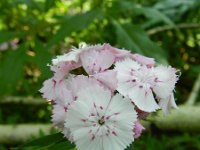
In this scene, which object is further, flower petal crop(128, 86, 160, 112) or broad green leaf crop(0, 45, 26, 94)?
broad green leaf crop(0, 45, 26, 94)

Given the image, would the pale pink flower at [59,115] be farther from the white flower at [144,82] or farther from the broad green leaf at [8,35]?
the broad green leaf at [8,35]

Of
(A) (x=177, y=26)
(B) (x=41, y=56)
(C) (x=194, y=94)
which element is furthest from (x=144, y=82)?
(A) (x=177, y=26)

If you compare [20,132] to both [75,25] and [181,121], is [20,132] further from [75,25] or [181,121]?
[181,121]

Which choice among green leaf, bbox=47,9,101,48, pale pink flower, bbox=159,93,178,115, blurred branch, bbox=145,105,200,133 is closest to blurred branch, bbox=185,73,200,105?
blurred branch, bbox=145,105,200,133

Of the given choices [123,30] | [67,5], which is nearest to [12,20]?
[67,5]

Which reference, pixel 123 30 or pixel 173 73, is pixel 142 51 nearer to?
pixel 123 30

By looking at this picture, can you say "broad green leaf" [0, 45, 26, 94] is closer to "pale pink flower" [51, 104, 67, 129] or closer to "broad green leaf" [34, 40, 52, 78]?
"broad green leaf" [34, 40, 52, 78]

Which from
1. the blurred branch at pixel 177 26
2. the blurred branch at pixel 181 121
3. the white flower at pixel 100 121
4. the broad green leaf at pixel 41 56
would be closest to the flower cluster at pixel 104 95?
the white flower at pixel 100 121

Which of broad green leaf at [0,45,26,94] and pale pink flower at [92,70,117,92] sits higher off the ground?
broad green leaf at [0,45,26,94]
